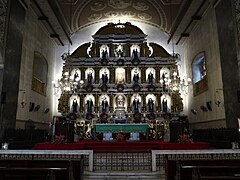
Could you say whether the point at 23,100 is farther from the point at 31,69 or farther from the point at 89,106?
the point at 89,106

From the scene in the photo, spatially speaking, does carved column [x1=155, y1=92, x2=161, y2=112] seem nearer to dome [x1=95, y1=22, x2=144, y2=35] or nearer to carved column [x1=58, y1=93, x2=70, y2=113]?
dome [x1=95, y1=22, x2=144, y2=35]

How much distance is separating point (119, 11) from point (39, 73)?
7499 mm

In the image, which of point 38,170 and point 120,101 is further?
point 120,101

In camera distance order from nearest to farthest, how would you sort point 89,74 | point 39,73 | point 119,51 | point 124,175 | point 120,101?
1. point 124,175
2. point 39,73
3. point 120,101
4. point 89,74
5. point 119,51

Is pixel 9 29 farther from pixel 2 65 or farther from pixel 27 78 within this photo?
pixel 27 78

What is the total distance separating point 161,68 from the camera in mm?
16281

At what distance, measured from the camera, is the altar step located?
A: 5.94m

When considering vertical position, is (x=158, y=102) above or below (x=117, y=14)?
below

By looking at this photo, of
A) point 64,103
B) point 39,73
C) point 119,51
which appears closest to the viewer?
point 39,73

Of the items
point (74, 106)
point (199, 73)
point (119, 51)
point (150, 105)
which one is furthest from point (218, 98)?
point (74, 106)

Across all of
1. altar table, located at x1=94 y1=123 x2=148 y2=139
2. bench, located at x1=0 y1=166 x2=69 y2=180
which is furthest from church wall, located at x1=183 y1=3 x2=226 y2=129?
bench, located at x1=0 y1=166 x2=69 y2=180

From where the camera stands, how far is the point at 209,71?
40.3 feet

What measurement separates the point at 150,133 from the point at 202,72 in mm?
5306

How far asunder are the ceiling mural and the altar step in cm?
1199
